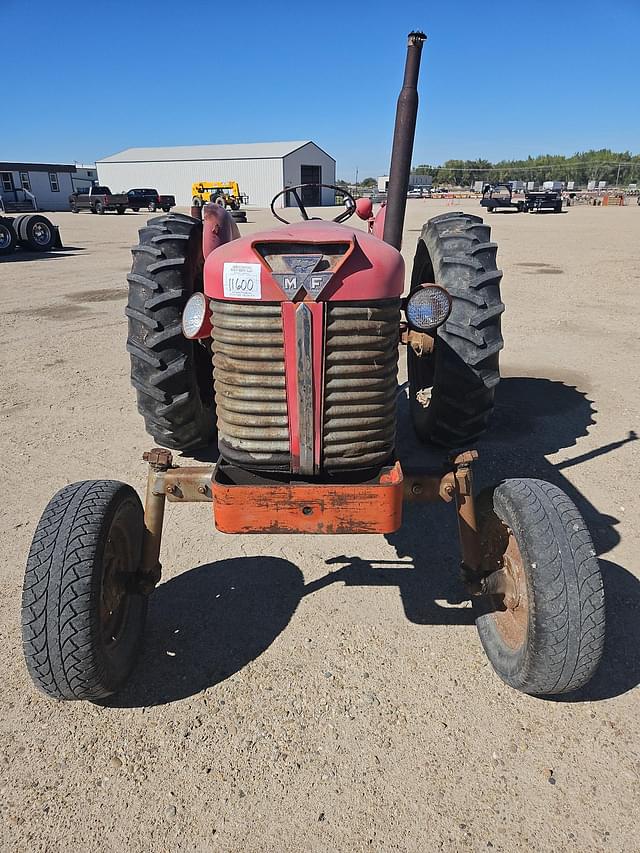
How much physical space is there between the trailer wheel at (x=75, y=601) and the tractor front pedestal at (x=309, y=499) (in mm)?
209

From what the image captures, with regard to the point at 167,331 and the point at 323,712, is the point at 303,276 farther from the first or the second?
the point at 323,712

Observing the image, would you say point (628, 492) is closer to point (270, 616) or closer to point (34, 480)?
point (270, 616)

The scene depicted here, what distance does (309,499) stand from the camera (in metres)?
2.30

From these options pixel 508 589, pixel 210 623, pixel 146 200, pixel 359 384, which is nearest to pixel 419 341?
pixel 359 384

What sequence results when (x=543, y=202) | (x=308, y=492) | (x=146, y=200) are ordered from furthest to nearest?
1. (x=146, y=200)
2. (x=543, y=202)
3. (x=308, y=492)

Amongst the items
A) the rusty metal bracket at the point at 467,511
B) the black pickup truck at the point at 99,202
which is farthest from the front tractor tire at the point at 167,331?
the black pickup truck at the point at 99,202

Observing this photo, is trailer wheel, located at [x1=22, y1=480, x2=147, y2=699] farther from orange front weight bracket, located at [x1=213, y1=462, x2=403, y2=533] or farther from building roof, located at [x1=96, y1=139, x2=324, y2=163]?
building roof, located at [x1=96, y1=139, x2=324, y2=163]

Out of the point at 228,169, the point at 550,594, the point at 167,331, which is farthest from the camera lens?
the point at 228,169

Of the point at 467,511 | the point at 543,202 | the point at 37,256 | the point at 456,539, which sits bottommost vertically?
the point at 456,539

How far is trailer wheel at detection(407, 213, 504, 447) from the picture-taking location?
3.34 meters

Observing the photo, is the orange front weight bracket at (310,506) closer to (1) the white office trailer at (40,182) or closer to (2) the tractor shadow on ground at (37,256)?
(2) the tractor shadow on ground at (37,256)

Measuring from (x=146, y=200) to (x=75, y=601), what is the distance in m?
40.9

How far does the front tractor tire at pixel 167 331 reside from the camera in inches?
129

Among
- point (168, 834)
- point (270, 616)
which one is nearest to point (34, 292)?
point (270, 616)
